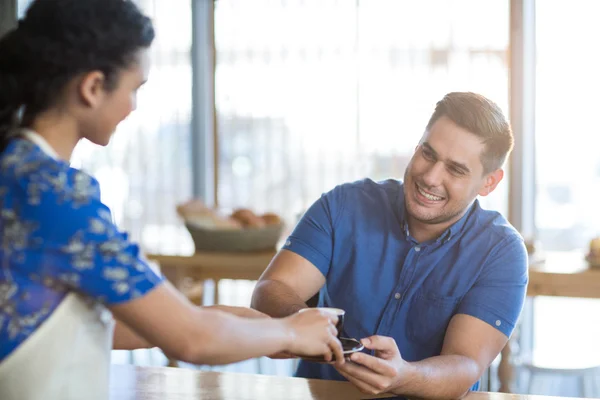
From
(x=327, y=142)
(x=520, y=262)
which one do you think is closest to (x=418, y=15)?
(x=327, y=142)

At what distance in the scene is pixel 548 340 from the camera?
441 cm

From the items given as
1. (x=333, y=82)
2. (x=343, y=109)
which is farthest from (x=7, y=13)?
(x=343, y=109)

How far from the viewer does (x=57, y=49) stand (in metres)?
1.11

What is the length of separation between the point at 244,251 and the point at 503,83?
1.98 meters

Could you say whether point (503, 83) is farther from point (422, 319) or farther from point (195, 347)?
point (195, 347)

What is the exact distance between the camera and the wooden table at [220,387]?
1.54 m

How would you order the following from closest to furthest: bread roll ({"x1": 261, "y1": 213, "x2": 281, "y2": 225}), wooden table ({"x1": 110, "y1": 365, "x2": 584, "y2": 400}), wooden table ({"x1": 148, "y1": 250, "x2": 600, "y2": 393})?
wooden table ({"x1": 110, "y1": 365, "x2": 584, "y2": 400}) < wooden table ({"x1": 148, "y1": 250, "x2": 600, "y2": 393}) < bread roll ({"x1": 261, "y1": 213, "x2": 281, "y2": 225})

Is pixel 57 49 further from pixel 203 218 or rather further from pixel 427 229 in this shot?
pixel 203 218

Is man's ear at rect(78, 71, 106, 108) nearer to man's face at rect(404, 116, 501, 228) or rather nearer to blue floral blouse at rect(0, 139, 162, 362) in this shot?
blue floral blouse at rect(0, 139, 162, 362)

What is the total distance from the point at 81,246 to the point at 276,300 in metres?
0.93

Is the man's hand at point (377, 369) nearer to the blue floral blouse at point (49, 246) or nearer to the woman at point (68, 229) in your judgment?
the woman at point (68, 229)

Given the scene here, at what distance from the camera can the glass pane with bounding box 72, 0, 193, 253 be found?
→ 196 inches

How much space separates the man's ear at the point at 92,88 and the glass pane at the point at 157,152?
152 inches

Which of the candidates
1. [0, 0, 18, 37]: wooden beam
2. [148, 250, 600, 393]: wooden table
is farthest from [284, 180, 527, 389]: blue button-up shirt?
[0, 0, 18, 37]: wooden beam
